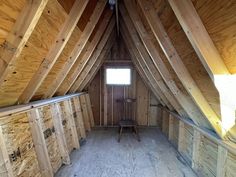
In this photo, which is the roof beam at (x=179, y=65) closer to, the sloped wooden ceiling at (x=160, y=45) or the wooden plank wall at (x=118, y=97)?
the sloped wooden ceiling at (x=160, y=45)

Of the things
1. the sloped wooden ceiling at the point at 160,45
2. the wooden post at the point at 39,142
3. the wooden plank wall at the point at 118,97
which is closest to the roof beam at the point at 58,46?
the sloped wooden ceiling at the point at 160,45

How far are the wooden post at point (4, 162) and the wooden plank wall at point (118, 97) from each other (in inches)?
165

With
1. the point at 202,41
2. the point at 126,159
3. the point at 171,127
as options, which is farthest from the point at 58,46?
the point at 171,127

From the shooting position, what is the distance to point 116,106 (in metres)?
6.00

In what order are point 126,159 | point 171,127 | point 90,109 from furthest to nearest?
1. point 90,109
2. point 171,127
3. point 126,159

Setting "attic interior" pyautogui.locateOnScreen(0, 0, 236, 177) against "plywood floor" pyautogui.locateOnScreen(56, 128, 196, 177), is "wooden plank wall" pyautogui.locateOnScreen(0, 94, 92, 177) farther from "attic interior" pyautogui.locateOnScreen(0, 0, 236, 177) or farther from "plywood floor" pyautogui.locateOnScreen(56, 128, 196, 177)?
"plywood floor" pyautogui.locateOnScreen(56, 128, 196, 177)

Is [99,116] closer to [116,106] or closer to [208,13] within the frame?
[116,106]

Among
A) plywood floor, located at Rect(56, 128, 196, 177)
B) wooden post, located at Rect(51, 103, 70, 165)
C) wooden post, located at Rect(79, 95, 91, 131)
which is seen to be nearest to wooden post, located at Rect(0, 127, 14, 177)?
plywood floor, located at Rect(56, 128, 196, 177)

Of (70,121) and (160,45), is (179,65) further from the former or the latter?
(70,121)

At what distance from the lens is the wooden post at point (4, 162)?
177 centimetres

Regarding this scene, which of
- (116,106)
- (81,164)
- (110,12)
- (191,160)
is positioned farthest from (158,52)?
(116,106)

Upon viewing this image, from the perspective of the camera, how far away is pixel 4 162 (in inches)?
70.6

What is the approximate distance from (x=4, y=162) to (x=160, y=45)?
6.63 ft

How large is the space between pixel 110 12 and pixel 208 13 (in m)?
2.31
